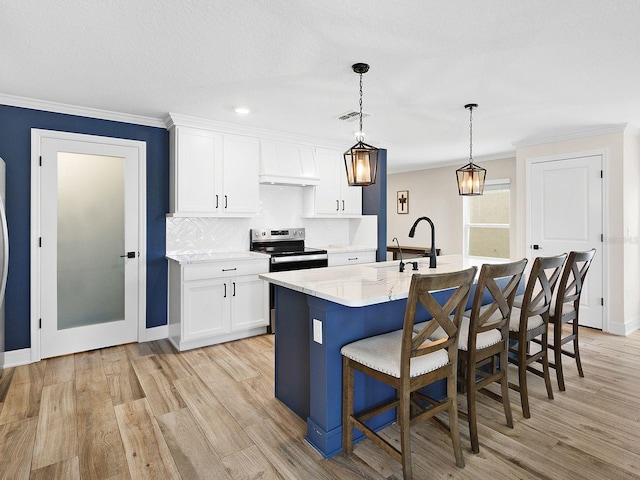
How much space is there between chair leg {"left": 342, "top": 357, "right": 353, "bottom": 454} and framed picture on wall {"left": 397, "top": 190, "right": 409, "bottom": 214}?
5985mm

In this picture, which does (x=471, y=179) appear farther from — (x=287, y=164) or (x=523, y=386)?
(x=287, y=164)

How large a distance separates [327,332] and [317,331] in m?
0.07

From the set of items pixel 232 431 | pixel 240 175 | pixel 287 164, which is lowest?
pixel 232 431

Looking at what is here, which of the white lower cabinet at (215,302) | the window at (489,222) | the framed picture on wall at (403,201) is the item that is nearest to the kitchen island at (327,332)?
the white lower cabinet at (215,302)

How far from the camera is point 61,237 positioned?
362cm

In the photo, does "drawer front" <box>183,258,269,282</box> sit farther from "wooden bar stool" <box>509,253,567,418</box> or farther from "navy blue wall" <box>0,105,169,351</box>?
"wooden bar stool" <box>509,253,567,418</box>

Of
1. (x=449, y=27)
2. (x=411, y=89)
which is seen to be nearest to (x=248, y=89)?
(x=411, y=89)

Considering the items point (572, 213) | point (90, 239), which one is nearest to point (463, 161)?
point (572, 213)

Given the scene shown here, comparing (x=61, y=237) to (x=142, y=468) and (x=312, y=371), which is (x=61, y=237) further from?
(x=312, y=371)

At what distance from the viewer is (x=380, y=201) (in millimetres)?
5461

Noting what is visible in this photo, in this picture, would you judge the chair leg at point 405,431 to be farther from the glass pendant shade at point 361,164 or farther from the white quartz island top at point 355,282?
the glass pendant shade at point 361,164

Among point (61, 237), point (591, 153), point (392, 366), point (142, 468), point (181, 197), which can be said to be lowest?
point (142, 468)

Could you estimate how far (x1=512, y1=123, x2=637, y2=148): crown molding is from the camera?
4.24 meters

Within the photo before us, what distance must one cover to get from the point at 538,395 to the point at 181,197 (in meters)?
3.63
